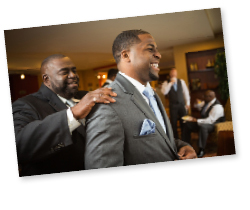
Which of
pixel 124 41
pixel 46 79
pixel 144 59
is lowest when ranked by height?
pixel 46 79

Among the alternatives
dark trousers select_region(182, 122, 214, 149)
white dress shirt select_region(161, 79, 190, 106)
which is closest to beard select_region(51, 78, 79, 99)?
white dress shirt select_region(161, 79, 190, 106)

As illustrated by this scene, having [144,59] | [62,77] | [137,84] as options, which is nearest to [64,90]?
[62,77]

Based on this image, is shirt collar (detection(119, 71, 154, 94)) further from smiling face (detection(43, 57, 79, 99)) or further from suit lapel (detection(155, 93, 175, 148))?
smiling face (detection(43, 57, 79, 99))

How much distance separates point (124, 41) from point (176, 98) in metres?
0.71

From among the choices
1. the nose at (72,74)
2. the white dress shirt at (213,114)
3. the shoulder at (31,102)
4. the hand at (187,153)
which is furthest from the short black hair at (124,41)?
the hand at (187,153)

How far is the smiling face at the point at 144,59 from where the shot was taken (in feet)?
8.71

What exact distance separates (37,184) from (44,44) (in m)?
1.32

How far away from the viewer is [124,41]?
265 cm

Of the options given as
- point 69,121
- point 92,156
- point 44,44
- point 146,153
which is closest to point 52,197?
point 92,156

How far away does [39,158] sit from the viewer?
2.63 m

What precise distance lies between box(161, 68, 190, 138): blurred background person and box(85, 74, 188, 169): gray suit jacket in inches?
4.5

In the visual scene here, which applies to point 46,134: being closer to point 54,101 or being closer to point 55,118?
point 55,118

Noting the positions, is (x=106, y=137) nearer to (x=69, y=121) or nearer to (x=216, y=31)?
(x=69, y=121)

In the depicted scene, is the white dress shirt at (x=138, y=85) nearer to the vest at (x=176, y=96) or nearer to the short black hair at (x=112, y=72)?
the short black hair at (x=112, y=72)
